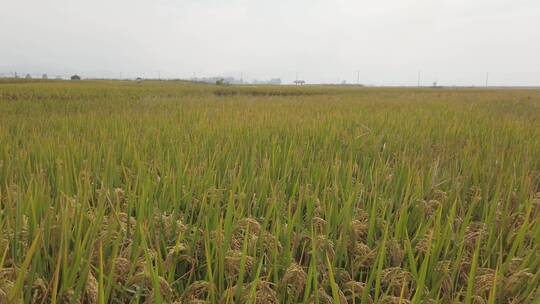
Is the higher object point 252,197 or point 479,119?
point 479,119

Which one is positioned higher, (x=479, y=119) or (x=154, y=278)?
(x=479, y=119)

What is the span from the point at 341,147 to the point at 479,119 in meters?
2.94

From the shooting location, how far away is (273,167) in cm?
183

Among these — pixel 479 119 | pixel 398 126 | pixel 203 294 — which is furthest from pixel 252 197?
pixel 479 119

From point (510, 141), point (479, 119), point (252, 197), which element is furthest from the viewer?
point (479, 119)

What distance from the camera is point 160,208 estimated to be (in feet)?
4.21

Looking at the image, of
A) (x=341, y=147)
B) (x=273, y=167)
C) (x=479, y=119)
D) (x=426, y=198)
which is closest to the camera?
(x=426, y=198)

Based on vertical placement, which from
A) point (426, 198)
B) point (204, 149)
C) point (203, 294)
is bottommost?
point (203, 294)

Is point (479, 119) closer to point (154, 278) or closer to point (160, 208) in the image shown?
point (160, 208)

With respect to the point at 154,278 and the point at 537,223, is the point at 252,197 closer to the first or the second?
the point at 154,278

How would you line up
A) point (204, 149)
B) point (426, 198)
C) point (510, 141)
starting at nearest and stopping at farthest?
1. point (426, 198)
2. point (204, 149)
3. point (510, 141)

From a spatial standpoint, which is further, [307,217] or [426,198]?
[426,198]

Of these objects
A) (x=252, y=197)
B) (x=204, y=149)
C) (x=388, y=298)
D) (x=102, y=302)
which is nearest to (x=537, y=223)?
(x=388, y=298)

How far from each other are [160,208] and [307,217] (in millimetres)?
574
